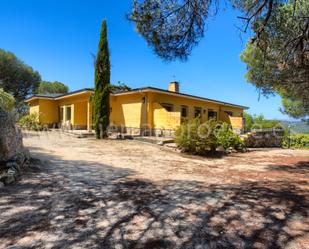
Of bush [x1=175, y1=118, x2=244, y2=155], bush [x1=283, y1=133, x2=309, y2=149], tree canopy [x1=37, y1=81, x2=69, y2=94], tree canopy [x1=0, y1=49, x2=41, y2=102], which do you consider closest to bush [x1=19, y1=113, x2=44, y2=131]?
tree canopy [x1=0, y1=49, x2=41, y2=102]

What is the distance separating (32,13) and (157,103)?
9610mm

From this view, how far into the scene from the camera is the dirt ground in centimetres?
277

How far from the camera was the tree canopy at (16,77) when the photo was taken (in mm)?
29597

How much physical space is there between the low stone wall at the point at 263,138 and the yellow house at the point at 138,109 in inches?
133

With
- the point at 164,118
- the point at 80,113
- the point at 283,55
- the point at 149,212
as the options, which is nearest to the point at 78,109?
the point at 80,113

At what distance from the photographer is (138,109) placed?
1700 centimetres

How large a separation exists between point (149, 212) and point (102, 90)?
12.4 m

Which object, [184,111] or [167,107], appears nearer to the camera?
[167,107]

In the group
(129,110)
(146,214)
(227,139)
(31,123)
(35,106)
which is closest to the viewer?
(146,214)

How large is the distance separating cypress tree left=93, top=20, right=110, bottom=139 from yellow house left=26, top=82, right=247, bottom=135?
2339 mm

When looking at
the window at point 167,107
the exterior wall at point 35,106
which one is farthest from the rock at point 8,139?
the exterior wall at point 35,106

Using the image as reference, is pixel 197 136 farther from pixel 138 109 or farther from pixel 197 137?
pixel 138 109

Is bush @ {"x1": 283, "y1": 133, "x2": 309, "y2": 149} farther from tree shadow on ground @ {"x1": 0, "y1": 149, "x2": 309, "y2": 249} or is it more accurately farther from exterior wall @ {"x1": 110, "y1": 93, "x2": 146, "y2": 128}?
tree shadow on ground @ {"x1": 0, "y1": 149, "x2": 309, "y2": 249}

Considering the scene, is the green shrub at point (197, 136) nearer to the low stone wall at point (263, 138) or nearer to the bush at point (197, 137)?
the bush at point (197, 137)
